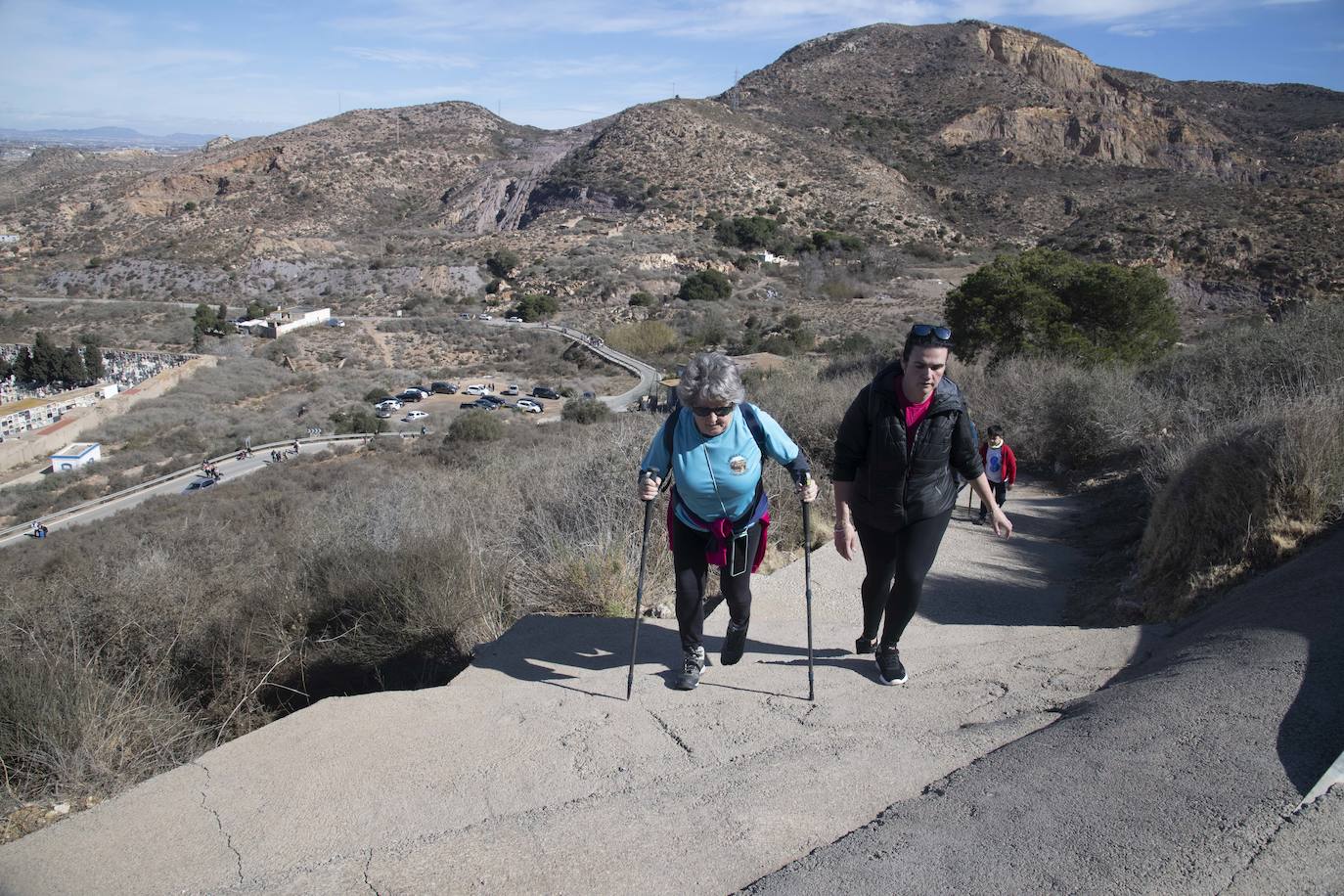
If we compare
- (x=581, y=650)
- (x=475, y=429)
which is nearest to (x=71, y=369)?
(x=475, y=429)

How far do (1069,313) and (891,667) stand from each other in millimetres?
15888

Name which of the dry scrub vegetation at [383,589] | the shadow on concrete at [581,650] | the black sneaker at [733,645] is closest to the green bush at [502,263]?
the dry scrub vegetation at [383,589]

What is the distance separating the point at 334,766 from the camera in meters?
3.26

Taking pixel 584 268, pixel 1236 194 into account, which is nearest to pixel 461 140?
pixel 584 268

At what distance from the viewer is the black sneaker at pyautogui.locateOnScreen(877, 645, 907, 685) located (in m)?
3.97

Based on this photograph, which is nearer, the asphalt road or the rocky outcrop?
the asphalt road

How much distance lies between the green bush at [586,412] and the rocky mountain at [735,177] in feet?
69.7

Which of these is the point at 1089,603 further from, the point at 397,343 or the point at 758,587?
the point at 397,343

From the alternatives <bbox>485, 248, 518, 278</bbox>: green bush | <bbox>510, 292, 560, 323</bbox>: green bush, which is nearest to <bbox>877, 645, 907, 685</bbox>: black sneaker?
<bbox>510, 292, 560, 323</bbox>: green bush

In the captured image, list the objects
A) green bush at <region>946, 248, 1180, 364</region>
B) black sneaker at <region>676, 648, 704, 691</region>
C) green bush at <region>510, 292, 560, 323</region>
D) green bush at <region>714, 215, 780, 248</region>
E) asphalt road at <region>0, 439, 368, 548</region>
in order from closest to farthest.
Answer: black sneaker at <region>676, 648, 704, 691</region>, green bush at <region>946, 248, 1180, 364</region>, asphalt road at <region>0, 439, 368, 548</region>, green bush at <region>510, 292, 560, 323</region>, green bush at <region>714, 215, 780, 248</region>

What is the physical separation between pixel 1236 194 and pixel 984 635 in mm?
44533

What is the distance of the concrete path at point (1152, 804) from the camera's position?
219 centimetres

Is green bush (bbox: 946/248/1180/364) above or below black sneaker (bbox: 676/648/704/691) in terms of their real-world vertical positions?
above

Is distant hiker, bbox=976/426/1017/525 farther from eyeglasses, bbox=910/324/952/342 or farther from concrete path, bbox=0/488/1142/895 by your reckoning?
eyeglasses, bbox=910/324/952/342
